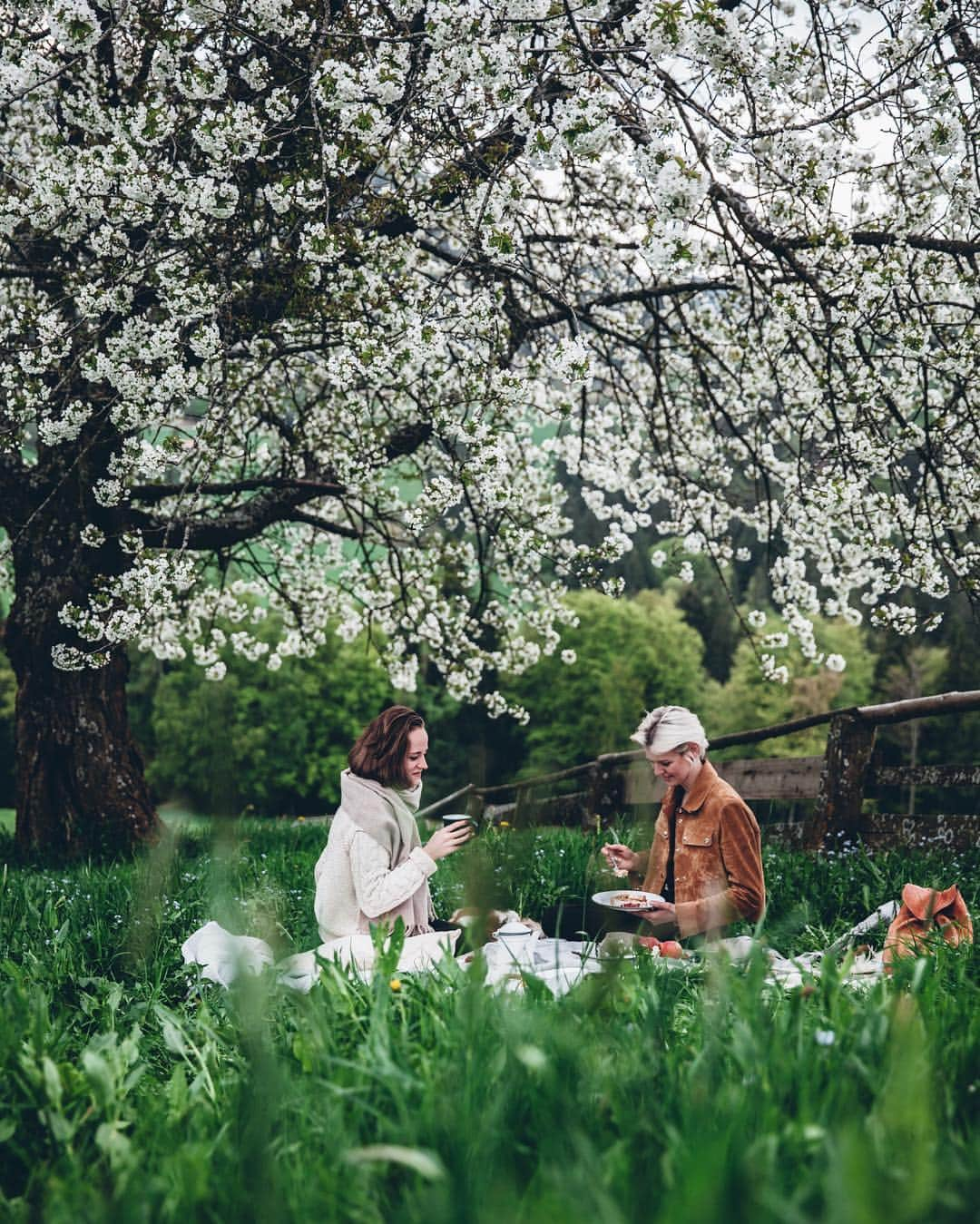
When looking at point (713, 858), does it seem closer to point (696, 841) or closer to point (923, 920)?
point (696, 841)

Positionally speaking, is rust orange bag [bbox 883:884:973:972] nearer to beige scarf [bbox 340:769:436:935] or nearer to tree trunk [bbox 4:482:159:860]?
beige scarf [bbox 340:769:436:935]

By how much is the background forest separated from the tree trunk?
73.9 ft

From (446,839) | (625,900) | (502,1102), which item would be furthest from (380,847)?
(502,1102)

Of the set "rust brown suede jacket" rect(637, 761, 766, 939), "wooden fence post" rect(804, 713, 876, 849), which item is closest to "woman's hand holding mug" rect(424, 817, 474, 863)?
"rust brown suede jacket" rect(637, 761, 766, 939)

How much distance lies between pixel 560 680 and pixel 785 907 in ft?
150

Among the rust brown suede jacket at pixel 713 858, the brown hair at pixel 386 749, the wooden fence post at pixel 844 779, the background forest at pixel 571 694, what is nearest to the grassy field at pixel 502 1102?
the rust brown suede jacket at pixel 713 858

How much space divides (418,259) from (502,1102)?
6.37 meters

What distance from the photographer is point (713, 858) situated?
441 cm

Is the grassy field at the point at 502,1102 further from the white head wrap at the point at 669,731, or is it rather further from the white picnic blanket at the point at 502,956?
the white head wrap at the point at 669,731

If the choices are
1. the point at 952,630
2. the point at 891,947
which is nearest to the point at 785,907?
the point at 891,947

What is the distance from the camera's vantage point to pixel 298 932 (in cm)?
476

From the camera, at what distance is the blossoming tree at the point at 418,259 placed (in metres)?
4.87

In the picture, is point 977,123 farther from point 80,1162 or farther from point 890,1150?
point 80,1162

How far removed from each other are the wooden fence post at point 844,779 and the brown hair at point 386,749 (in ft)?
11.3
